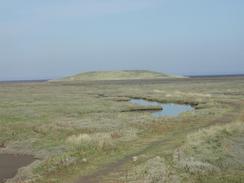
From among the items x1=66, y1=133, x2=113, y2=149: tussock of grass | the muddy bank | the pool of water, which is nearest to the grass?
x1=66, y1=133, x2=113, y2=149: tussock of grass

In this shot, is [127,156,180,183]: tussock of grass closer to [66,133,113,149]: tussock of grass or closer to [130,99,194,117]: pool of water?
[66,133,113,149]: tussock of grass

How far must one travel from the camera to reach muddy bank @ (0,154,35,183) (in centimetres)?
2610

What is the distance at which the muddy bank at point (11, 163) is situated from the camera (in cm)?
2610

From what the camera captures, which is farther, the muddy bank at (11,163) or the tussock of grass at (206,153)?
the muddy bank at (11,163)

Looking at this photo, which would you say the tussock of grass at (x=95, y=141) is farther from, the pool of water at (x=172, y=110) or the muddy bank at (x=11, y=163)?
the pool of water at (x=172, y=110)

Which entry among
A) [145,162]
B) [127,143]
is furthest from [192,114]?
[145,162]

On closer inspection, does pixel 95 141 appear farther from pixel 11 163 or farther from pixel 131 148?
pixel 11 163

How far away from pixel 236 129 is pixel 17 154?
1613cm

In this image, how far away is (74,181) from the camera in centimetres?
2152

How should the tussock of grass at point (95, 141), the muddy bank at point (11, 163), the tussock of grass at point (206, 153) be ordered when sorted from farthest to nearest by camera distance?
the tussock of grass at point (95, 141), the muddy bank at point (11, 163), the tussock of grass at point (206, 153)

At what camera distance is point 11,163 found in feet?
95.6

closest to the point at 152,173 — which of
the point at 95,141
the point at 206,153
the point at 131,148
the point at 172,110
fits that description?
the point at 206,153

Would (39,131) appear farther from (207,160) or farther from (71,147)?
(207,160)

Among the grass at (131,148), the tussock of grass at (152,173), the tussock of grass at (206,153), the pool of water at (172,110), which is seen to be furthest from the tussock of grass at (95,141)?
the pool of water at (172,110)
